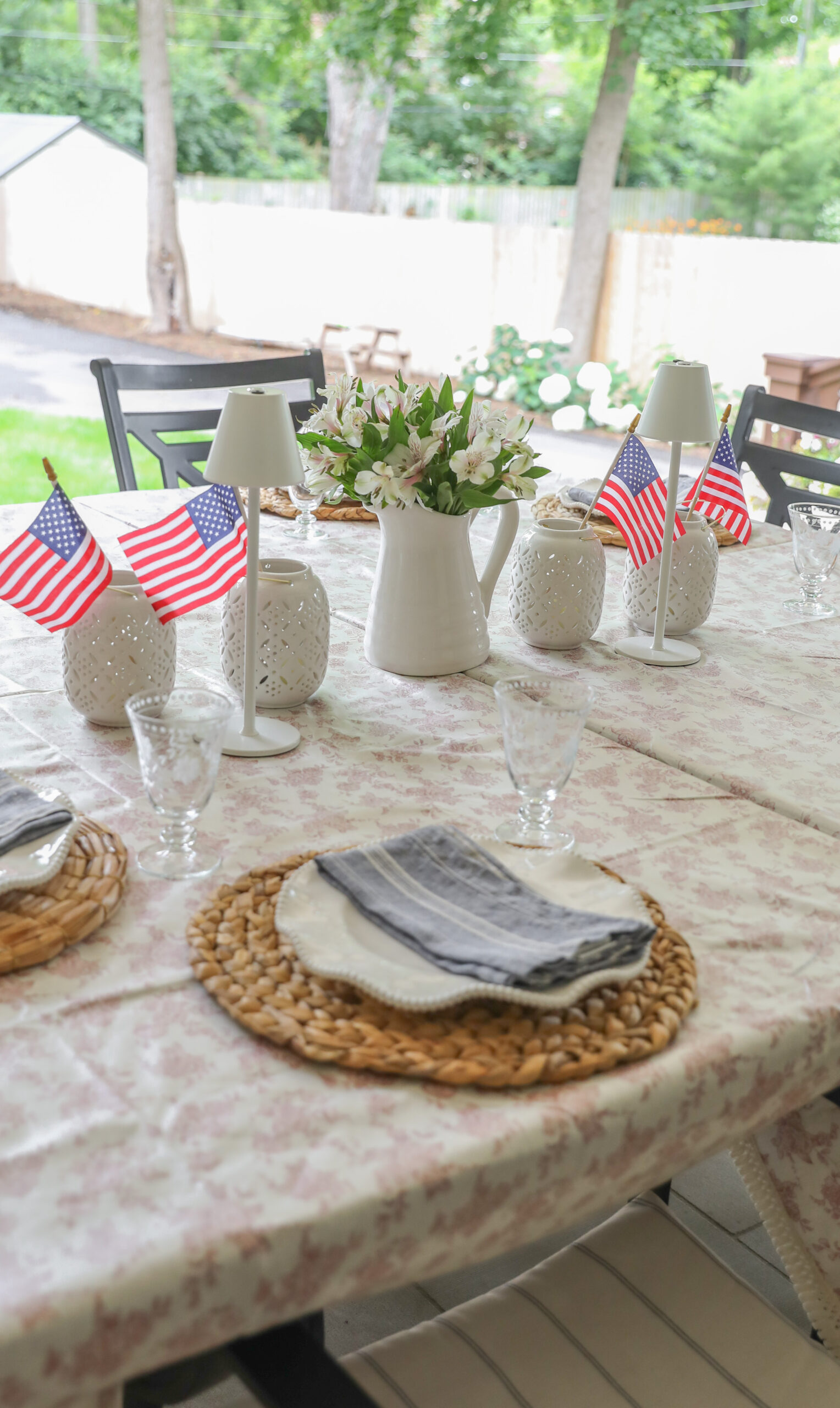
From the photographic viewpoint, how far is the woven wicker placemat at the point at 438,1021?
0.73m

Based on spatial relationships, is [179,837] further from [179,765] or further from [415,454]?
[415,454]

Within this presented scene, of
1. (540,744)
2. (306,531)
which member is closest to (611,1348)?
(540,744)

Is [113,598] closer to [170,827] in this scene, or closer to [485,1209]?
[170,827]

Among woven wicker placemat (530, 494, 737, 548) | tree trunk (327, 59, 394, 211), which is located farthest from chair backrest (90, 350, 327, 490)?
tree trunk (327, 59, 394, 211)

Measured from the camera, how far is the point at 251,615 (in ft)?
3.84

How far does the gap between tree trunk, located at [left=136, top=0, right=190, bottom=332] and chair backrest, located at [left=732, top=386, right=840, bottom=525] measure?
21.1ft

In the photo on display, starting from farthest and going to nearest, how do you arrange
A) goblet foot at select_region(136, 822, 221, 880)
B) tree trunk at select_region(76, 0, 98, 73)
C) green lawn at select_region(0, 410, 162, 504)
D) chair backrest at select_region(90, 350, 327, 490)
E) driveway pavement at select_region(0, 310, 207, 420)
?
tree trunk at select_region(76, 0, 98, 73) < driveway pavement at select_region(0, 310, 207, 420) < green lawn at select_region(0, 410, 162, 504) < chair backrest at select_region(90, 350, 327, 490) < goblet foot at select_region(136, 822, 221, 880)

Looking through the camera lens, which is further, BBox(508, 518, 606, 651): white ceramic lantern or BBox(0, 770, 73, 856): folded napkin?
BBox(508, 518, 606, 651): white ceramic lantern

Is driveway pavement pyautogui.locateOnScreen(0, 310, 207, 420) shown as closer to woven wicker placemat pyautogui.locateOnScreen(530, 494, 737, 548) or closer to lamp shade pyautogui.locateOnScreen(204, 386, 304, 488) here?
woven wicker placemat pyautogui.locateOnScreen(530, 494, 737, 548)

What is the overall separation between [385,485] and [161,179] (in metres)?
7.97

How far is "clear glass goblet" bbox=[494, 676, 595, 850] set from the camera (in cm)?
96

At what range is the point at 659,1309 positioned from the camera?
3.02 ft

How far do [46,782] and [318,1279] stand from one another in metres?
0.59

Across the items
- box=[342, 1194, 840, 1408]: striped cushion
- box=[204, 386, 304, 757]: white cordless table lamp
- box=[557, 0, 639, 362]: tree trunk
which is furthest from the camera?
box=[557, 0, 639, 362]: tree trunk
